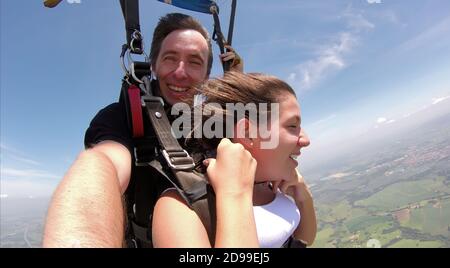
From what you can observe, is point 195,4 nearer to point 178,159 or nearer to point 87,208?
point 178,159

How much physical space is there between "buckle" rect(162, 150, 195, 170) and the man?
24 centimetres

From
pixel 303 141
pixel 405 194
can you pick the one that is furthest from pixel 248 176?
pixel 405 194

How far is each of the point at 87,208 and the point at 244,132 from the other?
100 cm

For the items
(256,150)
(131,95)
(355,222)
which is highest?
(131,95)

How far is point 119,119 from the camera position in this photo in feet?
6.31

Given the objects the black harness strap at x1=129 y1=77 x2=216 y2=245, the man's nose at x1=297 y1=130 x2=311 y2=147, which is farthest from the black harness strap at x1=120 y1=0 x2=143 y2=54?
the man's nose at x1=297 y1=130 x2=311 y2=147

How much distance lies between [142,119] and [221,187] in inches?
32.4

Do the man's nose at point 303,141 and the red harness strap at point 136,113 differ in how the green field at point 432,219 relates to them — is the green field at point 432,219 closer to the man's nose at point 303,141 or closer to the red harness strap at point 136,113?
the man's nose at point 303,141

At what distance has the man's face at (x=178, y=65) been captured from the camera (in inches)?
94.2

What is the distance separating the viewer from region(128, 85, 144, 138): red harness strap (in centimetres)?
168

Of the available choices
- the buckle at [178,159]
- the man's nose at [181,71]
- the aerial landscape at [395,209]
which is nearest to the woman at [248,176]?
the buckle at [178,159]
